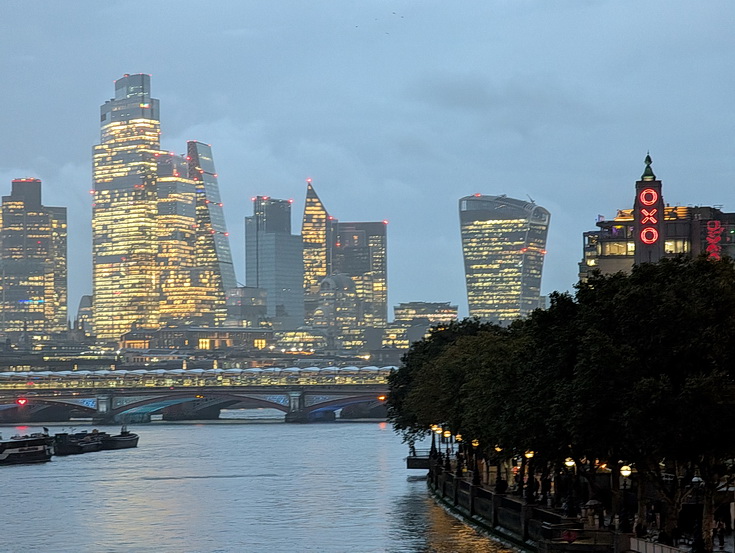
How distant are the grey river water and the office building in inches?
1119

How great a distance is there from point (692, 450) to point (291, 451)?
5080 inches

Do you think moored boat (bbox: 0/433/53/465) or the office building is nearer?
the office building

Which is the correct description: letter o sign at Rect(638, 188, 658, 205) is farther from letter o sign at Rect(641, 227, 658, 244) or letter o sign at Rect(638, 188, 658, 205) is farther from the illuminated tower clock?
letter o sign at Rect(641, 227, 658, 244)

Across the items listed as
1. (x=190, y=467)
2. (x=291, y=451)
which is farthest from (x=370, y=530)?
(x=291, y=451)

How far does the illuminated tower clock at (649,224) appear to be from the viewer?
128625mm

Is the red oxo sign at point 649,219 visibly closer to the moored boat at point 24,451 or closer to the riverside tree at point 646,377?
the riverside tree at point 646,377

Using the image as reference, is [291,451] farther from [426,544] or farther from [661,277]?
[661,277]

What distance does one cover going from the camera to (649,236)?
423ft

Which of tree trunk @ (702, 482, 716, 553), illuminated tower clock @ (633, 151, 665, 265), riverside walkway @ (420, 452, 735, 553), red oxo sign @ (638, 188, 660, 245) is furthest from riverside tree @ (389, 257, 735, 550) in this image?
red oxo sign @ (638, 188, 660, 245)

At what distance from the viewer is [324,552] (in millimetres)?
82625

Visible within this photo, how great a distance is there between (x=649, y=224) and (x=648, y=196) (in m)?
2.49

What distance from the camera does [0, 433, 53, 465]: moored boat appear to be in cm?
16938

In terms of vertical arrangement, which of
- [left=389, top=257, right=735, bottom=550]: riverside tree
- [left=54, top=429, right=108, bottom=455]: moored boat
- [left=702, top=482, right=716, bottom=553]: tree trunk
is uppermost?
[left=389, top=257, right=735, bottom=550]: riverside tree

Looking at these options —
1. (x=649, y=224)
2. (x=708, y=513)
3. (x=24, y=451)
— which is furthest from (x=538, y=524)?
(x=24, y=451)
